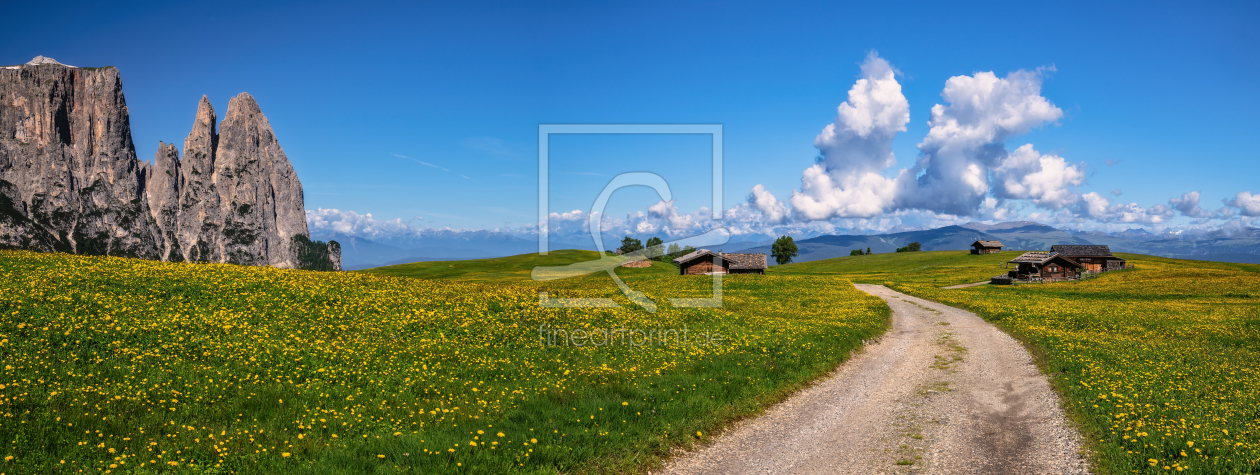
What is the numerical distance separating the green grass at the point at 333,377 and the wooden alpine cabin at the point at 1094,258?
10974cm

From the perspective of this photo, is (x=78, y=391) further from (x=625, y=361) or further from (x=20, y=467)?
(x=625, y=361)

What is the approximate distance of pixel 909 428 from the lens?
508 inches

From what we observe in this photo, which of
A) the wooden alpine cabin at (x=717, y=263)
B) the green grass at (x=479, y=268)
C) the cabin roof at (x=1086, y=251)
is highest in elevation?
the cabin roof at (x=1086, y=251)

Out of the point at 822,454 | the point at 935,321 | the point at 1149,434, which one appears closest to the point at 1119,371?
the point at 1149,434

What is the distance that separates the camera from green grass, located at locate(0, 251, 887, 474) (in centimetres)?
961

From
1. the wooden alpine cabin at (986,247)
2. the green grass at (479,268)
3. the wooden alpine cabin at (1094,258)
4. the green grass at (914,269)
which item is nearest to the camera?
the green grass at (914,269)

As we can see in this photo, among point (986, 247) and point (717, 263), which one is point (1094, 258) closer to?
point (986, 247)

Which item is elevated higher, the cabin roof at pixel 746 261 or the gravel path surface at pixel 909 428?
the cabin roof at pixel 746 261

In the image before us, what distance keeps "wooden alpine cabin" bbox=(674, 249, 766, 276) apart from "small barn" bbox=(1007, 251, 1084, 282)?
4099cm

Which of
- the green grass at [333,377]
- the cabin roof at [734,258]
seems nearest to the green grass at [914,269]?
the cabin roof at [734,258]

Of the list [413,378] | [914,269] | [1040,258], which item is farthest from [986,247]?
[413,378]

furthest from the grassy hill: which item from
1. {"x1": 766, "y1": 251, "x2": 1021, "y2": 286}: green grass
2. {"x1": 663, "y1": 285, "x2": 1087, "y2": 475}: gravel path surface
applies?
{"x1": 766, "y1": 251, "x2": 1021, "y2": 286}: green grass

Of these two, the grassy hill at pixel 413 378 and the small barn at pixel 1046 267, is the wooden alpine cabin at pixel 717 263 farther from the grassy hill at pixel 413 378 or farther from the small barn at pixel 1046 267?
the grassy hill at pixel 413 378

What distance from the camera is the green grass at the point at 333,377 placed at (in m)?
9.61
